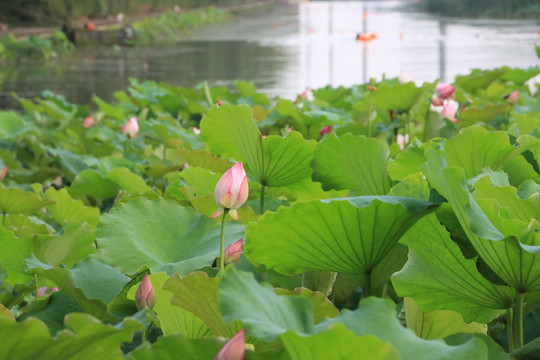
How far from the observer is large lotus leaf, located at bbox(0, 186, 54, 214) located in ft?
5.00

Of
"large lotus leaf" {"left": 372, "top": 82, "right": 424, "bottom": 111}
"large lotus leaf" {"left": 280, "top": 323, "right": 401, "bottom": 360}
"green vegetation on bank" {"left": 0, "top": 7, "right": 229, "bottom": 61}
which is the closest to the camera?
"large lotus leaf" {"left": 280, "top": 323, "right": 401, "bottom": 360}

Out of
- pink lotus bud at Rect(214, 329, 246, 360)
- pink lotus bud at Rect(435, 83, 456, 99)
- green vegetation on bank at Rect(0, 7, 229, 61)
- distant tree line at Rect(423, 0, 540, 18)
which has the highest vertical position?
pink lotus bud at Rect(214, 329, 246, 360)

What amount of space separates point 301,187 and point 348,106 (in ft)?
6.13

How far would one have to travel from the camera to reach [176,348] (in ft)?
2.10

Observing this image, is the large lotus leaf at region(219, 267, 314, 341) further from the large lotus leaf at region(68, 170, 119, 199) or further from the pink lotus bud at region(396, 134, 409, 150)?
the pink lotus bud at region(396, 134, 409, 150)

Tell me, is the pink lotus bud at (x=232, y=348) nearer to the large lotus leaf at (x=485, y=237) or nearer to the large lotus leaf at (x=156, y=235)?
the large lotus leaf at (x=485, y=237)

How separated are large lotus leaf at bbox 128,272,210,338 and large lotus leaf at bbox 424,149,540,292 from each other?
29cm

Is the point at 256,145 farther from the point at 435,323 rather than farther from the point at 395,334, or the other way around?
the point at 395,334

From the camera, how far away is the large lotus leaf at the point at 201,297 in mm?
723

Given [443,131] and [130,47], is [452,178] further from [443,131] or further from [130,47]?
[130,47]

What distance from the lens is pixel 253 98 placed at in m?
3.41

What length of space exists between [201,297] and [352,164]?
46 centimetres

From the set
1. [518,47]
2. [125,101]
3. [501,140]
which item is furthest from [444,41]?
[501,140]

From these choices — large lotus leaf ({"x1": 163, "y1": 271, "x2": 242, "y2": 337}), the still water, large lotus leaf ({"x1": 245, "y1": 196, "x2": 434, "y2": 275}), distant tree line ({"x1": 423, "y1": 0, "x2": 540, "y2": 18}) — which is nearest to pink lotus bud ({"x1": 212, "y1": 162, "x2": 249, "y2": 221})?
large lotus leaf ({"x1": 245, "y1": 196, "x2": 434, "y2": 275})
